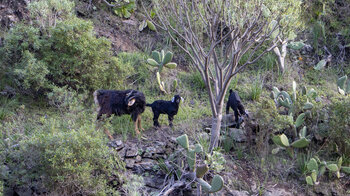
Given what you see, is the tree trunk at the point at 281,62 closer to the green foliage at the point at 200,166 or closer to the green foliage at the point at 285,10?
the green foliage at the point at 285,10

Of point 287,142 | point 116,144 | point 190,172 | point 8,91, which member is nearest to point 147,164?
point 116,144

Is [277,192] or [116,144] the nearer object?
[277,192]

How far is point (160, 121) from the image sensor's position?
644cm

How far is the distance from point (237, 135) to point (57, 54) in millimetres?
3429

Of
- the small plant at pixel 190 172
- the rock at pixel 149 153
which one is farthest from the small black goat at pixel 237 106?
the rock at pixel 149 153

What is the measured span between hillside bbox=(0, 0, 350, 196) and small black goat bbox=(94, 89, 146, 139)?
0.20 ft

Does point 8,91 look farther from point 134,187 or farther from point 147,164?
point 134,187

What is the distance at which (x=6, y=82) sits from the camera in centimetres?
691

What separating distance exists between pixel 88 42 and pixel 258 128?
327 cm

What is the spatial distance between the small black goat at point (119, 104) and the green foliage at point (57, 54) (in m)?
0.85

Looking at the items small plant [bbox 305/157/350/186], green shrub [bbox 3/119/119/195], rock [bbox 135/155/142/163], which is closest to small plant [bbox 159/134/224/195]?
rock [bbox 135/155/142/163]

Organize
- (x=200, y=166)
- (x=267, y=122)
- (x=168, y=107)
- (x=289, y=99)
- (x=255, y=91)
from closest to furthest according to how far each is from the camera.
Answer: (x=200, y=166) < (x=267, y=122) < (x=168, y=107) < (x=289, y=99) < (x=255, y=91)

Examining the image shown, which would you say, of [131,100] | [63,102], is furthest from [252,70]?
[63,102]

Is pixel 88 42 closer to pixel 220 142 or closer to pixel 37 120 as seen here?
pixel 37 120
